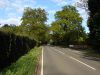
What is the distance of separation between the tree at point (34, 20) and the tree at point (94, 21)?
38334mm

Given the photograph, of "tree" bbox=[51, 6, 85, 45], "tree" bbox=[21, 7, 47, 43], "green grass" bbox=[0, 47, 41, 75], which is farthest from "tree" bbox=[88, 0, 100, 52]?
"tree" bbox=[51, 6, 85, 45]

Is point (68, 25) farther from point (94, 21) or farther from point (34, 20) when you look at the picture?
point (94, 21)

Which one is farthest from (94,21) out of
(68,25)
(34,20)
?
(68,25)

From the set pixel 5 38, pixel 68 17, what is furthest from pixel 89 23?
pixel 68 17

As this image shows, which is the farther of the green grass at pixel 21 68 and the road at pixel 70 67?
the road at pixel 70 67

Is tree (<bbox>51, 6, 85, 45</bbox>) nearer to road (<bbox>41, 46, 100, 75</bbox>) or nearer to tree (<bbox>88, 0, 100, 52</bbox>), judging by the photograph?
tree (<bbox>88, 0, 100, 52</bbox>)

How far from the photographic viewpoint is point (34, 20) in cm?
9675

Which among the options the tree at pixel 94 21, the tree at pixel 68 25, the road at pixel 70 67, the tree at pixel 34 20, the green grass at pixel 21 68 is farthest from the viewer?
the tree at pixel 68 25

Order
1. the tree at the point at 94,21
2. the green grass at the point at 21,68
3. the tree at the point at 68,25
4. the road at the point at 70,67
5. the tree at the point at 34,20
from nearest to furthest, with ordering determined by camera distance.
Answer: the green grass at the point at 21,68, the road at the point at 70,67, the tree at the point at 94,21, the tree at the point at 34,20, the tree at the point at 68,25

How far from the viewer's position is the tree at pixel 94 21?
4983 centimetres

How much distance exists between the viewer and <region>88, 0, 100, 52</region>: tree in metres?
49.8

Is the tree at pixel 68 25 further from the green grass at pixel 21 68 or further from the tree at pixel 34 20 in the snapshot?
the green grass at pixel 21 68

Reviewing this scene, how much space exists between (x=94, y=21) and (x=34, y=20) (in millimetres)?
48152

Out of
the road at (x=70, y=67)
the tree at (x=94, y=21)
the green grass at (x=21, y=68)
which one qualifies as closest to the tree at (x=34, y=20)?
the tree at (x=94, y=21)
